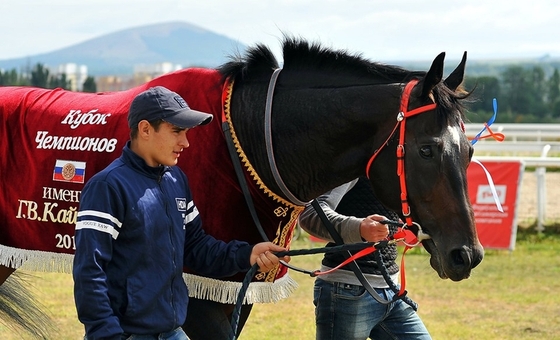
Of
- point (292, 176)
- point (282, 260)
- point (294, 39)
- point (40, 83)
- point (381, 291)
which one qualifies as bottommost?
point (40, 83)

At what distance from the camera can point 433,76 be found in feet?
10.2

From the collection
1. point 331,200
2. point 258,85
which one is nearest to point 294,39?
point 258,85

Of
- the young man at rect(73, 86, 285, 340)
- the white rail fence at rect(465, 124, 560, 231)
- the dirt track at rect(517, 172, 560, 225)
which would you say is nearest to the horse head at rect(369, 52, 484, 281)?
the young man at rect(73, 86, 285, 340)

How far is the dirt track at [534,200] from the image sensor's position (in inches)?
425

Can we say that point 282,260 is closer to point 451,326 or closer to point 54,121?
point 54,121

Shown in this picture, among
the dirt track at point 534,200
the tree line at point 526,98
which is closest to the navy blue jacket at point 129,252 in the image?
the dirt track at point 534,200

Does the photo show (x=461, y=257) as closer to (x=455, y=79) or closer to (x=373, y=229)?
(x=373, y=229)

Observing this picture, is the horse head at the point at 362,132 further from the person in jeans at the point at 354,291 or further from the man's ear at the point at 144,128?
the man's ear at the point at 144,128

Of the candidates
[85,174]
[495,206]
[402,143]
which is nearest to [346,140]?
[402,143]

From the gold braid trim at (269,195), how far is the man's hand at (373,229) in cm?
27

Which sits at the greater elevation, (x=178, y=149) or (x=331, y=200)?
(x=178, y=149)

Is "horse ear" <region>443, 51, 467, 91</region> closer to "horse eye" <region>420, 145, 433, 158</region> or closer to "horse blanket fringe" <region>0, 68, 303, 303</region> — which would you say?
"horse eye" <region>420, 145, 433, 158</region>

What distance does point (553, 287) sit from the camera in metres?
8.02

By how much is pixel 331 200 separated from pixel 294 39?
71 cm
